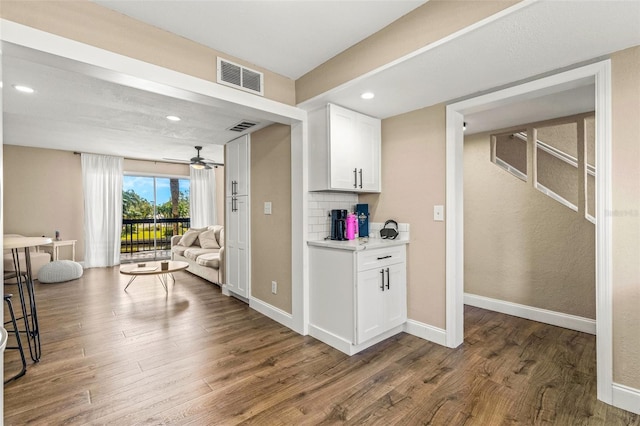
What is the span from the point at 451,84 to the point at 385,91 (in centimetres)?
51

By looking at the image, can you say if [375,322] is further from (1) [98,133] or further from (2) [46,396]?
(1) [98,133]

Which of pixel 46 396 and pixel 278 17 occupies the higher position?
pixel 278 17

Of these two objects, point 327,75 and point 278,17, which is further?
point 327,75

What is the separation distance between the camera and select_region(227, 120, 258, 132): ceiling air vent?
3.61 m

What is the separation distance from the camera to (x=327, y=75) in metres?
2.59

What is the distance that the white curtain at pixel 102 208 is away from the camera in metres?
6.28

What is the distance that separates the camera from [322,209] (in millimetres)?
3154

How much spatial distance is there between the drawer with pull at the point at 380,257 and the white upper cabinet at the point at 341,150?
67cm

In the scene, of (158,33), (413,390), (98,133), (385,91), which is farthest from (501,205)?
(98,133)

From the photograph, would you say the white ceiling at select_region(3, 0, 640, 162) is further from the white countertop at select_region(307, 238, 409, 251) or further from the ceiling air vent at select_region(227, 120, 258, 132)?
the white countertop at select_region(307, 238, 409, 251)

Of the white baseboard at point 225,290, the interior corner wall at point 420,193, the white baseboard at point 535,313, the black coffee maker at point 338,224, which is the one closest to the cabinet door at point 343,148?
the black coffee maker at point 338,224

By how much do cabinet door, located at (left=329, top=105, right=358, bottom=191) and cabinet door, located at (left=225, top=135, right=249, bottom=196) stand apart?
5.24ft

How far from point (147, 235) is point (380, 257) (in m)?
6.93

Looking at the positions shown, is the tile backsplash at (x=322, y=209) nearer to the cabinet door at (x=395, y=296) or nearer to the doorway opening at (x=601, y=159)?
the cabinet door at (x=395, y=296)
